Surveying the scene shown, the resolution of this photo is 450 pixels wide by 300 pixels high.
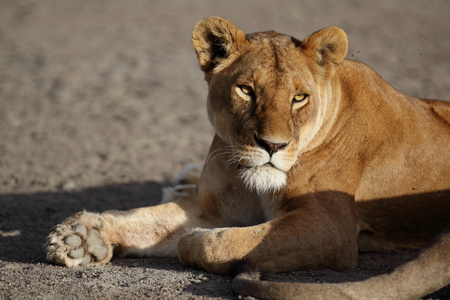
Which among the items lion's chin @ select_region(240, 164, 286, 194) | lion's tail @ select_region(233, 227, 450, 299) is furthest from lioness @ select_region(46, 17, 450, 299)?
lion's tail @ select_region(233, 227, 450, 299)

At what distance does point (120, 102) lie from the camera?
30.8ft

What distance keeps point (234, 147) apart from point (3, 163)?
14.0ft

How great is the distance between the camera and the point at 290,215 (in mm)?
3311

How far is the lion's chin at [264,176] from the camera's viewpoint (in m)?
3.22

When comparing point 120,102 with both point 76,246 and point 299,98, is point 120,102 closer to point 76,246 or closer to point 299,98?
point 76,246

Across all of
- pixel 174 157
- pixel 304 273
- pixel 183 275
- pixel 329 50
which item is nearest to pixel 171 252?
pixel 183 275

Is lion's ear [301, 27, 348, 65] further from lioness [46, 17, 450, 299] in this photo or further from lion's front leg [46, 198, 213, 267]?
lion's front leg [46, 198, 213, 267]

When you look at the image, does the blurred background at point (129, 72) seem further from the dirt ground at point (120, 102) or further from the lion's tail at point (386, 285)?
the lion's tail at point (386, 285)

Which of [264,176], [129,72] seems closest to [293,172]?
[264,176]

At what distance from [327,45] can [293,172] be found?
77 cm

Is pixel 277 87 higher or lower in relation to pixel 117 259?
higher

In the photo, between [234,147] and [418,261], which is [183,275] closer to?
[234,147]

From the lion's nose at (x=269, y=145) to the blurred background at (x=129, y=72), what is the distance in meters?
3.36

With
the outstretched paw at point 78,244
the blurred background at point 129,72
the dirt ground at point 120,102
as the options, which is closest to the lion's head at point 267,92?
the dirt ground at point 120,102
